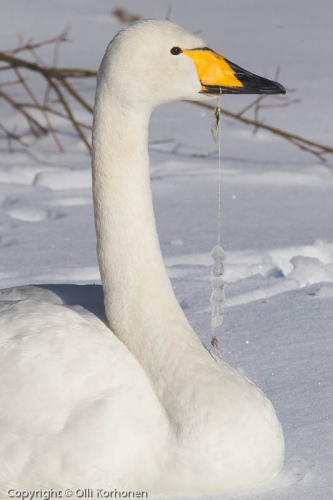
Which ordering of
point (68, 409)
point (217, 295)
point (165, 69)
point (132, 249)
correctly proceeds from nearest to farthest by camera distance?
point (68, 409) < point (165, 69) < point (132, 249) < point (217, 295)

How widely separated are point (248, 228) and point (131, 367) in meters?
2.41

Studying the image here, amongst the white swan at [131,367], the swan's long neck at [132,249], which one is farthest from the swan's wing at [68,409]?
the swan's long neck at [132,249]

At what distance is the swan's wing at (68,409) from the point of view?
2.61 meters

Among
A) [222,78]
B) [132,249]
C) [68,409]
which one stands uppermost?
[222,78]

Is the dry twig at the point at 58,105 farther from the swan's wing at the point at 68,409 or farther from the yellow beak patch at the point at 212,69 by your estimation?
the swan's wing at the point at 68,409

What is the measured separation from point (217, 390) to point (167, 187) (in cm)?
311

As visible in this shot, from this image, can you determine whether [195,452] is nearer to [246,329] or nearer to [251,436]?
[251,436]

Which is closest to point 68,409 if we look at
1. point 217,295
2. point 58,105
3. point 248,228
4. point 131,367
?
point 131,367

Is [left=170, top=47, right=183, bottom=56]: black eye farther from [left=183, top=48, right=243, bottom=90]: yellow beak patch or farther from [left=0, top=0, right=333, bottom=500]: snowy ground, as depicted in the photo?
[left=0, top=0, right=333, bottom=500]: snowy ground

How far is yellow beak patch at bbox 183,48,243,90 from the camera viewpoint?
2.81m

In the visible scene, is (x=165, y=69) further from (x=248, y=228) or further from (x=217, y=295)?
(x=248, y=228)

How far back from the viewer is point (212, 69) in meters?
2.83

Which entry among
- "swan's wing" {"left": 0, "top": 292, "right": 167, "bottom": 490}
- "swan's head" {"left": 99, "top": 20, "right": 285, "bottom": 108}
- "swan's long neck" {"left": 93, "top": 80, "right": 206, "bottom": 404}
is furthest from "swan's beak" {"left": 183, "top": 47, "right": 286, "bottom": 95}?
"swan's wing" {"left": 0, "top": 292, "right": 167, "bottom": 490}

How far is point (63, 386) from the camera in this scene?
2.66 m
